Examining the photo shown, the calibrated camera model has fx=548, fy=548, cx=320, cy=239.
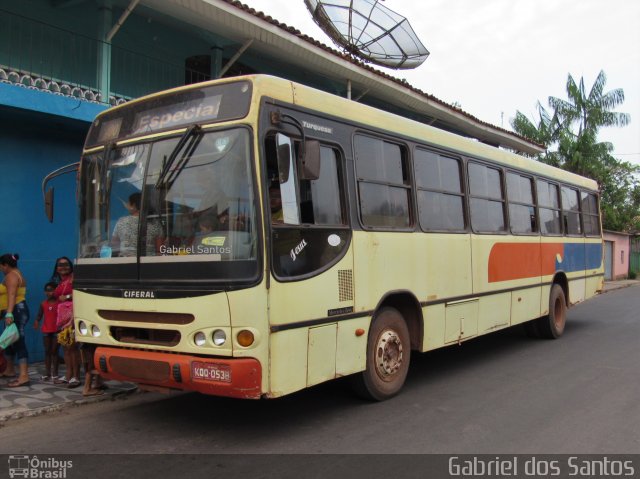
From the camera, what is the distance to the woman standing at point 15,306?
626cm

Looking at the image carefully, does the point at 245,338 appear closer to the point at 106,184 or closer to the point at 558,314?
the point at 106,184

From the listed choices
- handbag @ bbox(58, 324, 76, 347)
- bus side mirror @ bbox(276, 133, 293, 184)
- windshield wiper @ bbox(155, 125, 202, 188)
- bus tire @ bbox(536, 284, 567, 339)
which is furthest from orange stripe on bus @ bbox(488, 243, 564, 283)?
handbag @ bbox(58, 324, 76, 347)

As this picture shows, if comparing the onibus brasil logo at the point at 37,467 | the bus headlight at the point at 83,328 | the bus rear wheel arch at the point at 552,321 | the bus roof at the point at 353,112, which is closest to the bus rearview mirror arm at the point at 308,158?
the bus roof at the point at 353,112

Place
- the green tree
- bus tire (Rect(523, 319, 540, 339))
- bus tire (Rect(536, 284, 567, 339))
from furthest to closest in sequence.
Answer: the green tree < bus tire (Rect(523, 319, 540, 339)) < bus tire (Rect(536, 284, 567, 339))

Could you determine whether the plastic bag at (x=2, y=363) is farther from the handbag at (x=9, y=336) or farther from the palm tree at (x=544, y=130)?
the palm tree at (x=544, y=130)

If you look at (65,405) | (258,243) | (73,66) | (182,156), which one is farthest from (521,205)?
(73,66)

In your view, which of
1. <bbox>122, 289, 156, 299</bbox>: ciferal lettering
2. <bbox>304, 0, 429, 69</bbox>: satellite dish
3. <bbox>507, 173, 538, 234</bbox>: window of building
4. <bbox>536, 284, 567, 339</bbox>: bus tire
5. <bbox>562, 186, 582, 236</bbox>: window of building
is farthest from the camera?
<bbox>304, 0, 429, 69</bbox>: satellite dish

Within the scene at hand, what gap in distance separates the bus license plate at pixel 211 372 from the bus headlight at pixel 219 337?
164 mm

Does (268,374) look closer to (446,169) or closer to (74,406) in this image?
(74,406)

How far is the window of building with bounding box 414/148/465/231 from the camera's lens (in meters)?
6.23

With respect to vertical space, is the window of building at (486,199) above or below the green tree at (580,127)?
below

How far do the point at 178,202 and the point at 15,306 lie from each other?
3352 millimetres

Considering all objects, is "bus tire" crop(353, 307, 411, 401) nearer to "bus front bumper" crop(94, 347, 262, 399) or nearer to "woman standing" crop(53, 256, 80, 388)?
"bus front bumper" crop(94, 347, 262, 399)

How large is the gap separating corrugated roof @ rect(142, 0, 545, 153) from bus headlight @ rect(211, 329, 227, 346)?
→ 18.4 feet
